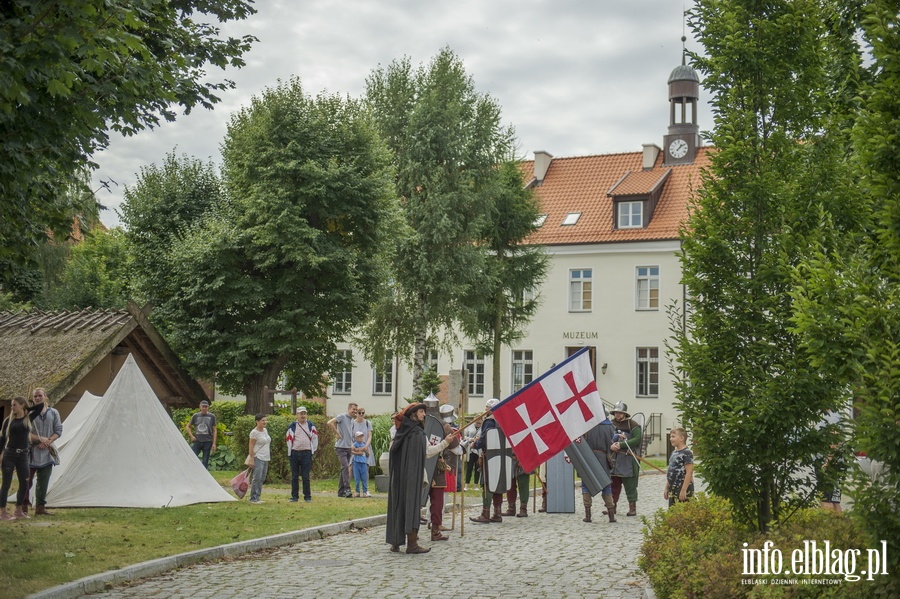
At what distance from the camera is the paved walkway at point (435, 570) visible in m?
10.6

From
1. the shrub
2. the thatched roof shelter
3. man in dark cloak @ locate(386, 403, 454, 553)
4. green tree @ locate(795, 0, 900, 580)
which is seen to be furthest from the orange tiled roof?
green tree @ locate(795, 0, 900, 580)

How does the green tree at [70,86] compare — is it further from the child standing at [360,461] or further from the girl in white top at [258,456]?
the child standing at [360,461]

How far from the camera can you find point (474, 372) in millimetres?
50250

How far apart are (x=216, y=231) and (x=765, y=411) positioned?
23250 millimetres

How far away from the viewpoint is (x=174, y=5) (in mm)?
14719

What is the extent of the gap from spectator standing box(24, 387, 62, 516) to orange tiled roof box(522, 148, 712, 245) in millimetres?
30985

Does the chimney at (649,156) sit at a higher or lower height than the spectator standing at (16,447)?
higher

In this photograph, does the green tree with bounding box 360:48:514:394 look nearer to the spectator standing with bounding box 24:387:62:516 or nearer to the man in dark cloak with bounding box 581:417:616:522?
the man in dark cloak with bounding box 581:417:616:522

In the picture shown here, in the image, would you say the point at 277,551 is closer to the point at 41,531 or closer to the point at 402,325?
the point at 41,531

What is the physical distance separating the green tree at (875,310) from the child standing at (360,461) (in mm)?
15995

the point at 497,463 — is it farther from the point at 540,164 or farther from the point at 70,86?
the point at 540,164

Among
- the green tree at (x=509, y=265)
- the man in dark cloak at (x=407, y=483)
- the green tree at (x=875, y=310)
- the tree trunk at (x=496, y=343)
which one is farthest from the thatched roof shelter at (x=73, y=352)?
the green tree at (x=875, y=310)

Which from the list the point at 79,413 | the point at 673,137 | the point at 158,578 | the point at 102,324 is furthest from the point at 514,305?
the point at 158,578

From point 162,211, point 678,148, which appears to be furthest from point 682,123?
point 162,211
